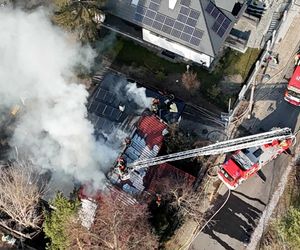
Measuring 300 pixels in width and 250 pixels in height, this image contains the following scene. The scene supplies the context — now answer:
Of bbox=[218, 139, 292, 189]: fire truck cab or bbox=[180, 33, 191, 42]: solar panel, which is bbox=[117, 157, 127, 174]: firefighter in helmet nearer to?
bbox=[218, 139, 292, 189]: fire truck cab

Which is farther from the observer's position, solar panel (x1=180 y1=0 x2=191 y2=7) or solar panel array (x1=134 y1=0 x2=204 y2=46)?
solar panel array (x1=134 y1=0 x2=204 y2=46)

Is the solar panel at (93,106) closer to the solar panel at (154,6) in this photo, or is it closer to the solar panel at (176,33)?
the solar panel at (176,33)

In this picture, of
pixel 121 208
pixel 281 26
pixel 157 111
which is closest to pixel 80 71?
pixel 157 111

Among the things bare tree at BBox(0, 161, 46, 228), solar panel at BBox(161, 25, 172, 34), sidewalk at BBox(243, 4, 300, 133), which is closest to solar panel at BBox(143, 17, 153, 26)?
solar panel at BBox(161, 25, 172, 34)

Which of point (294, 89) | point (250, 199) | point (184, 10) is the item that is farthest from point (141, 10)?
point (250, 199)

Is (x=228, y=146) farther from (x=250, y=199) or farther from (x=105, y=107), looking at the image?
(x=105, y=107)

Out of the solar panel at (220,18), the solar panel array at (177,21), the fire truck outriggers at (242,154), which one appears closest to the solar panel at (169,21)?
the solar panel array at (177,21)

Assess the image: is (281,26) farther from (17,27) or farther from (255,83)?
(17,27)
